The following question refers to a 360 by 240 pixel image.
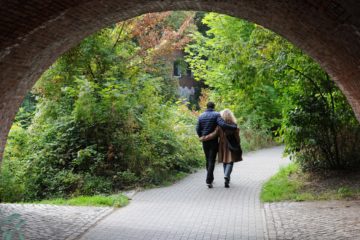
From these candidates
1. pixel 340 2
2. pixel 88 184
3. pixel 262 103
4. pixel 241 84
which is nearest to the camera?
pixel 340 2

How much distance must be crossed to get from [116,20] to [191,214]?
389 cm

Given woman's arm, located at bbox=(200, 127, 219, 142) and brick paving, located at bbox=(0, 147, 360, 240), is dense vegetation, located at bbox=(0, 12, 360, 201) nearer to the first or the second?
woman's arm, located at bbox=(200, 127, 219, 142)

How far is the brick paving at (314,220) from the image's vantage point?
7020mm

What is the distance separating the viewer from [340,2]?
5.32m

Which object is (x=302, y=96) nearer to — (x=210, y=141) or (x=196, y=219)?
(x=210, y=141)

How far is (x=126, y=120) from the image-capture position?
43.0 feet

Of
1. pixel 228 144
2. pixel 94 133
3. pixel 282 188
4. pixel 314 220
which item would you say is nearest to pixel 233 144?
pixel 228 144

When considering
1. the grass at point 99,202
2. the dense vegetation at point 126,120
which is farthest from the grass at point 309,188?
the grass at point 99,202

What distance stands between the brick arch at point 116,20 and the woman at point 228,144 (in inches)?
162

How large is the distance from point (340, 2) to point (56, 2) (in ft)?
11.0

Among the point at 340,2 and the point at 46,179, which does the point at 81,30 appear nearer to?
the point at 340,2

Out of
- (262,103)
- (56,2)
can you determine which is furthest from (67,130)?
(262,103)

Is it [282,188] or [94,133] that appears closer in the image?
[282,188]

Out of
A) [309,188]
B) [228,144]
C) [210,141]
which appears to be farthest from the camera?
[210,141]
